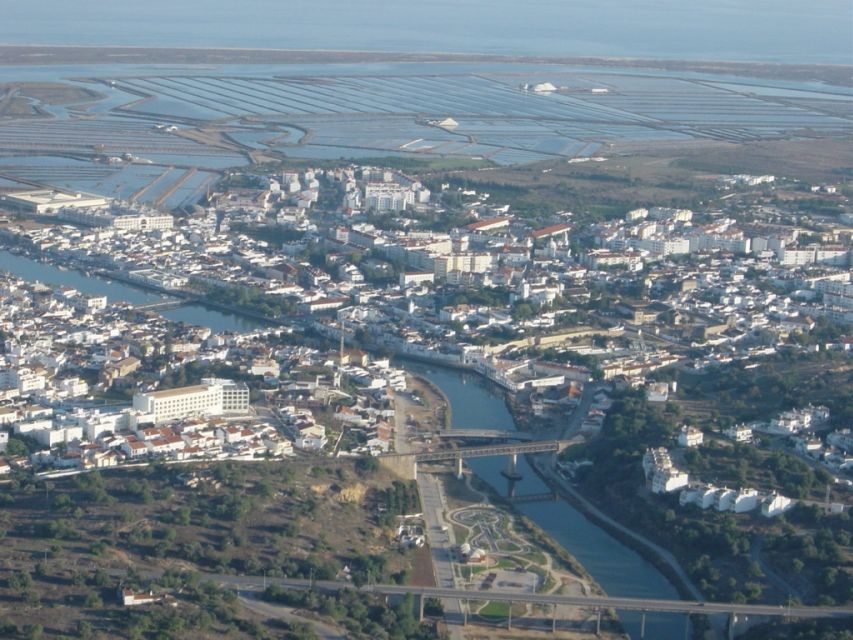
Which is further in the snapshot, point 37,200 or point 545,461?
point 37,200

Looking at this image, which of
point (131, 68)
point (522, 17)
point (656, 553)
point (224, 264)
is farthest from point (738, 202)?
point (522, 17)

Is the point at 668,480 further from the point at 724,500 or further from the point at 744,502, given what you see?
the point at 744,502

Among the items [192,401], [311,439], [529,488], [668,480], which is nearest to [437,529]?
[529,488]

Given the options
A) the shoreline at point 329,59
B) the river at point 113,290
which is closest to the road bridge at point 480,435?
the river at point 113,290

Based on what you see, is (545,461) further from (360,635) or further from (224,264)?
(224,264)

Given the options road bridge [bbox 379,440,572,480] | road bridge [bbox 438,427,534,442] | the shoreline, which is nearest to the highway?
road bridge [bbox 379,440,572,480]
